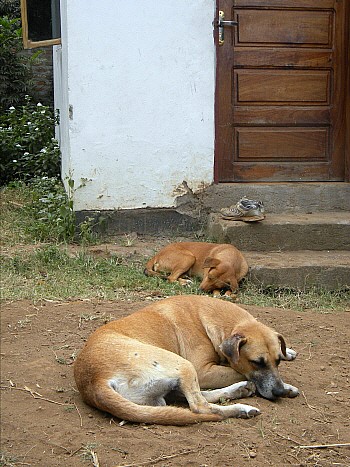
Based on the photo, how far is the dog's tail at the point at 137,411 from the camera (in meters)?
4.16

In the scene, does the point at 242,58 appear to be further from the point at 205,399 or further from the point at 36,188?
the point at 205,399

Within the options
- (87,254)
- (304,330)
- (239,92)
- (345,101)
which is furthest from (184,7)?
(304,330)

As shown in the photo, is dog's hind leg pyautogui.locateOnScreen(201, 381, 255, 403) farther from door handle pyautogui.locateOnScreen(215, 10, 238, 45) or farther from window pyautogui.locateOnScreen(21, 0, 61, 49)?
window pyautogui.locateOnScreen(21, 0, 61, 49)

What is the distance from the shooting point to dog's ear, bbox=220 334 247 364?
4.64m

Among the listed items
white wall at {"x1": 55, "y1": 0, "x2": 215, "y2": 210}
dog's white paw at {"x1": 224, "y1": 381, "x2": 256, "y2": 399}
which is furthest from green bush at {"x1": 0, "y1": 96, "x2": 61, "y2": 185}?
dog's white paw at {"x1": 224, "y1": 381, "x2": 256, "y2": 399}

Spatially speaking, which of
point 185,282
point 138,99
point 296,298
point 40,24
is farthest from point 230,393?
point 40,24

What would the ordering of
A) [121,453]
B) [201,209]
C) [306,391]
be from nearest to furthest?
[121,453], [306,391], [201,209]

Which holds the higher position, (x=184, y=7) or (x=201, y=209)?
(x=184, y=7)

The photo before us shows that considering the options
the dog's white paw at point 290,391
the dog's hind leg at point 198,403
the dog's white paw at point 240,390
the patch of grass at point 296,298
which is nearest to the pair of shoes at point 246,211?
the patch of grass at point 296,298

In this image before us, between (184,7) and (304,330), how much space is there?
12.8ft

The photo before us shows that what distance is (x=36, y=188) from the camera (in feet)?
33.7

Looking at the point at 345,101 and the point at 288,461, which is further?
the point at 345,101

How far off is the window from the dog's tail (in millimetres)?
5567

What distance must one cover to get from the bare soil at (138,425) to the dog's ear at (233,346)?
273mm
